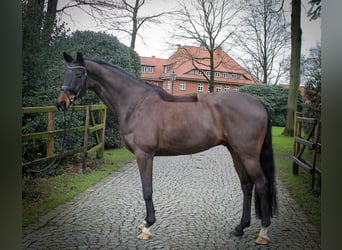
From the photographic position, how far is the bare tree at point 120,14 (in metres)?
2.26

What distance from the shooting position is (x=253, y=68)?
88.8 inches

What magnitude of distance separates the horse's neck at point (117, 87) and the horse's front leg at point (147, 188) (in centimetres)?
30

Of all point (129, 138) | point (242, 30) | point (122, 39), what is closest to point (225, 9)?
point (242, 30)

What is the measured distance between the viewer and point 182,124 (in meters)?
2.12

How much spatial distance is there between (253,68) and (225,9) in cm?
45

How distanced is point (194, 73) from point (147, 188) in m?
0.81

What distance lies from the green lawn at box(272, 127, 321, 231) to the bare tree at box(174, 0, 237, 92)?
26.2 inches

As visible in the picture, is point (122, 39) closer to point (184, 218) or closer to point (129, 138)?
point (129, 138)

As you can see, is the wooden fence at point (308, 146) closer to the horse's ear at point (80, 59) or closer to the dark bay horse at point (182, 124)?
the dark bay horse at point (182, 124)

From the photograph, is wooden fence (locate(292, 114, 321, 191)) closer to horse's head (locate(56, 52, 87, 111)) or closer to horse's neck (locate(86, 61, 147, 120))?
horse's neck (locate(86, 61, 147, 120))

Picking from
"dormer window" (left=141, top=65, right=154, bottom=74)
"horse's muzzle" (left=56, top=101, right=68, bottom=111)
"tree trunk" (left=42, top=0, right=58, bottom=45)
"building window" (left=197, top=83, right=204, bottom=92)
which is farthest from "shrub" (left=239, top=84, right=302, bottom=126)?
"tree trunk" (left=42, top=0, right=58, bottom=45)

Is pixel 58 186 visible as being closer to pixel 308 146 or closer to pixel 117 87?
pixel 117 87

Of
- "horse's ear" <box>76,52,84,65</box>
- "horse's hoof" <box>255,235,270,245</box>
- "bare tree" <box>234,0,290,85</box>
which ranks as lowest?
"horse's hoof" <box>255,235,270,245</box>

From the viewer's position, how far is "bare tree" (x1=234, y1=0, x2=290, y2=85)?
221 cm
